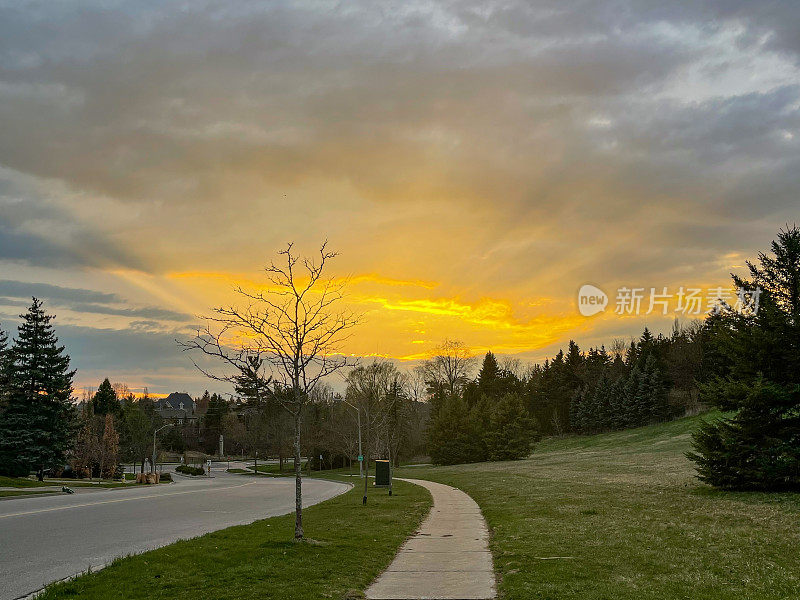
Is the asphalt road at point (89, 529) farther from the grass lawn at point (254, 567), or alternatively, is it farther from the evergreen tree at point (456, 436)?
the evergreen tree at point (456, 436)

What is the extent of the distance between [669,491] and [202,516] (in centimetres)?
1603

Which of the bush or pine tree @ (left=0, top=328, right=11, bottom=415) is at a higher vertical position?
pine tree @ (left=0, top=328, right=11, bottom=415)

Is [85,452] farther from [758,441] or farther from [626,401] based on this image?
[758,441]

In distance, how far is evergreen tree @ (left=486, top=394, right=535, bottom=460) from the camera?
226 feet

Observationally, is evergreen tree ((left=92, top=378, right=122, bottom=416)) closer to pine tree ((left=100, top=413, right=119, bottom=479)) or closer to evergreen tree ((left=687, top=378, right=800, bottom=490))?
pine tree ((left=100, top=413, right=119, bottom=479))

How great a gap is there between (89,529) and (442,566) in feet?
39.9

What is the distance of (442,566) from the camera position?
34.8 ft

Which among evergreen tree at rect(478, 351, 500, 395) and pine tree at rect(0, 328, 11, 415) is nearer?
pine tree at rect(0, 328, 11, 415)

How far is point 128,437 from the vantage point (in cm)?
9275

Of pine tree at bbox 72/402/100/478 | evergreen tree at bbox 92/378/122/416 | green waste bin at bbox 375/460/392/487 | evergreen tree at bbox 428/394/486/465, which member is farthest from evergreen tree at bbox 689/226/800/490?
evergreen tree at bbox 92/378/122/416

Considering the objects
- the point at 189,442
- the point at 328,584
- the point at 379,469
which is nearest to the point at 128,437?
the point at 189,442

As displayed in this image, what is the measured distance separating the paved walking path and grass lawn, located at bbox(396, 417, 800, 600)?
38 centimetres

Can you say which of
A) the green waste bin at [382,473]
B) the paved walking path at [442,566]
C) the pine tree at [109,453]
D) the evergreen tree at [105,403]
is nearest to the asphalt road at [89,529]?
the paved walking path at [442,566]

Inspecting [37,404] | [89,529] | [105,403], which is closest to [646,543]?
[89,529]
